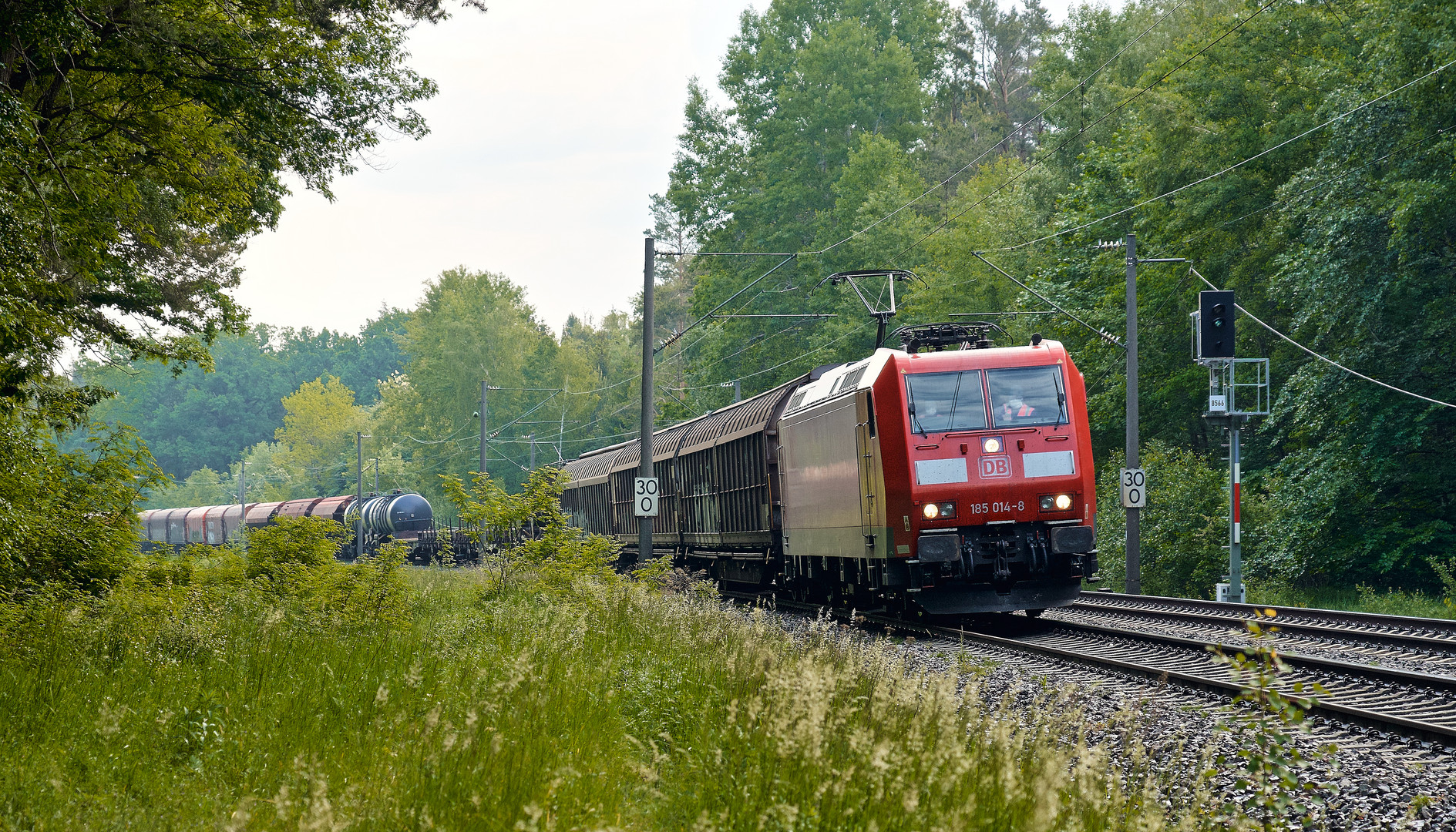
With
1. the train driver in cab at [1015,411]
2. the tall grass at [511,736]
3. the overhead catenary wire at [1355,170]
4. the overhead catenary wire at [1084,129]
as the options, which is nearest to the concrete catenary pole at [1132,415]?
the overhead catenary wire at [1355,170]

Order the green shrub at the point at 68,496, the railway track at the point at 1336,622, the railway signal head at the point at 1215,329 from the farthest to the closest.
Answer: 1. the railway signal head at the point at 1215,329
2. the railway track at the point at 1336,622
3. the green shrub at the point at 68,496

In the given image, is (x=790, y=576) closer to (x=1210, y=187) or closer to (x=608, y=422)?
(x=1210, y=187)

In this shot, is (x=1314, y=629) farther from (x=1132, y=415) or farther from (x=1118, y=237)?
(x=1118, y=237)

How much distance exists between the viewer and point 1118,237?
115 ft

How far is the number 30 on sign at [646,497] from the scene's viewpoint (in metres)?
22.8

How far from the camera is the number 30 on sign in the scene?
22.8 meters

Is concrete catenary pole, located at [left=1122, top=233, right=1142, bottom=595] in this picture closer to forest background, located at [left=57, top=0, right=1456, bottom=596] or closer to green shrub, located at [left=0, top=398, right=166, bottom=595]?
forest background, located at [left=57, top=0, right=1456, bottom=596]

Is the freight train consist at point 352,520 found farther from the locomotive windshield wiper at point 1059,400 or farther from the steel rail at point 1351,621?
the locomotive windshield wiper at point 1059,400

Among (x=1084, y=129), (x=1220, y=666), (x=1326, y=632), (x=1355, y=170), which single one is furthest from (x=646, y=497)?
(x=1084, y=129)

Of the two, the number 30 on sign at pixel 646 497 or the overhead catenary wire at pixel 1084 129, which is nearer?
the number 30 on sign at pixel 646 497

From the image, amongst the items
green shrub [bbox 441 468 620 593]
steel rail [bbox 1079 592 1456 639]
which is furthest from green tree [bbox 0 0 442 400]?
steel rail [bbox 1079 592 1456 639]

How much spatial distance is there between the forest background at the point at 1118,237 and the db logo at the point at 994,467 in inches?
349

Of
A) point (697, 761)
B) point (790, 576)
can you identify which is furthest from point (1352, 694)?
point (790, 576)

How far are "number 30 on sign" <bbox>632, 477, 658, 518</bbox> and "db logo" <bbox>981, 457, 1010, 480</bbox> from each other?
366 inches
